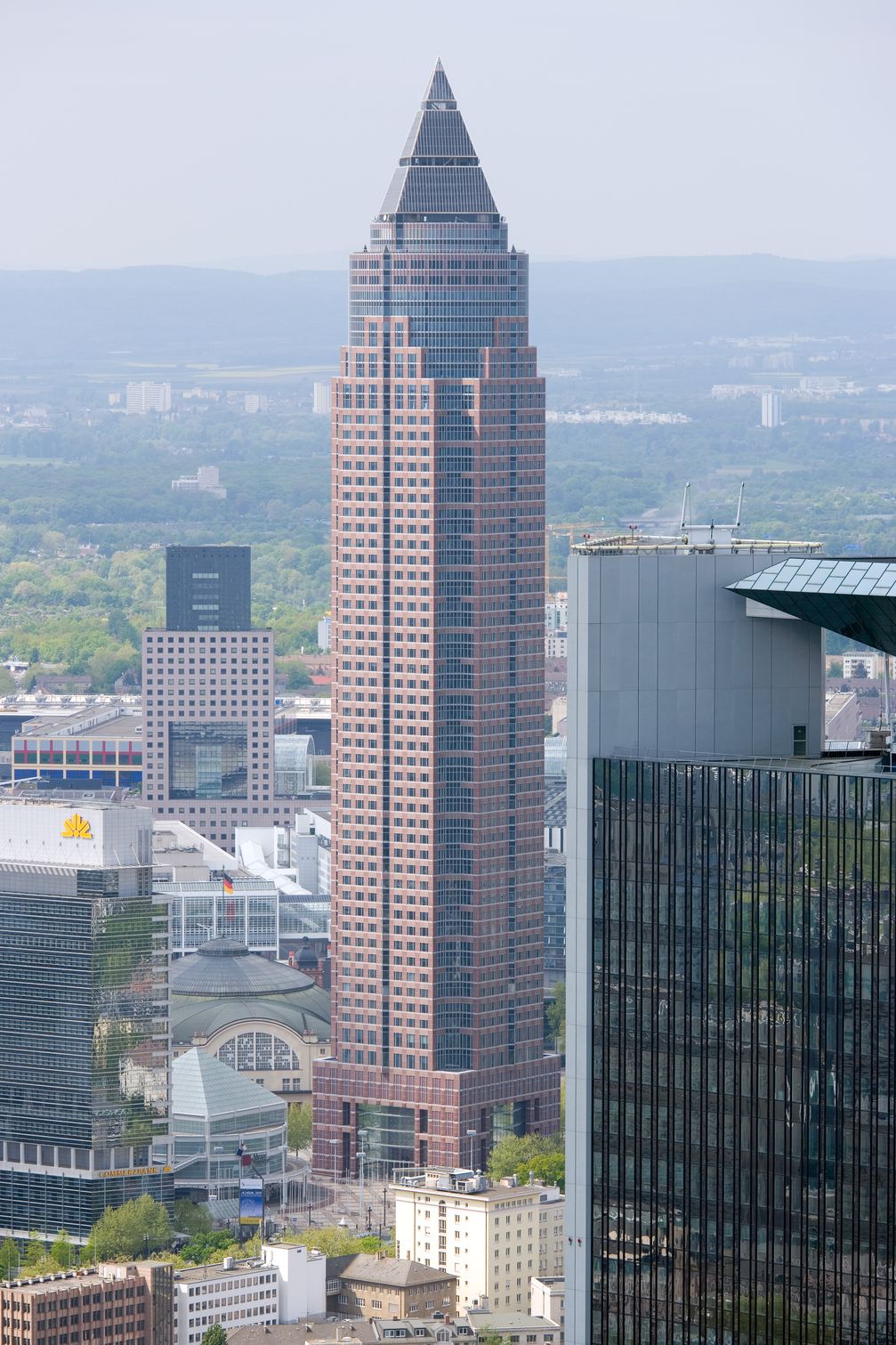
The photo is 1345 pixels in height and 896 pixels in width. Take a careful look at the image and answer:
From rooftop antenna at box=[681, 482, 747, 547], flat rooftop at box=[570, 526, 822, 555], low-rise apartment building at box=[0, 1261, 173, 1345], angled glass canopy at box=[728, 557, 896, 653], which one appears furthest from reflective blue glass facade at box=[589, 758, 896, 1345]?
low-rise apartment building at box=[0, 1261, 173, 1345]

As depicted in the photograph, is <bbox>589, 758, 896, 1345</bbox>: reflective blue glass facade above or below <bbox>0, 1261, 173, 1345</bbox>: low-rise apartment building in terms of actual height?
above

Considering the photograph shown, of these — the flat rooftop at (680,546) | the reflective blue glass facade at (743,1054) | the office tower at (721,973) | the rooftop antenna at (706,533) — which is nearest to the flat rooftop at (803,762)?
the office tower at (721,973)

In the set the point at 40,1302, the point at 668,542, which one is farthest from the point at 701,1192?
the point at 40,1302

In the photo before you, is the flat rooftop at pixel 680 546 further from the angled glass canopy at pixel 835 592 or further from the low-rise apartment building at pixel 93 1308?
the low-rise apartment building at pixel 93 1308

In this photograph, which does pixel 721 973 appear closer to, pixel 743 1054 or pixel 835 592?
pixel 743 1054

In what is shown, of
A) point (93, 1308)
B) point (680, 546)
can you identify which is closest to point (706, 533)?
point (680, 546)

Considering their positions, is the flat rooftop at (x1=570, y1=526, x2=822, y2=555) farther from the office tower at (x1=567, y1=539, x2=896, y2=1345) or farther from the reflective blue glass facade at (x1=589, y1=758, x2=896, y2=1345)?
the reflective blue glass facade at (x1=589, y1=758, x2=896, y2=1345)
